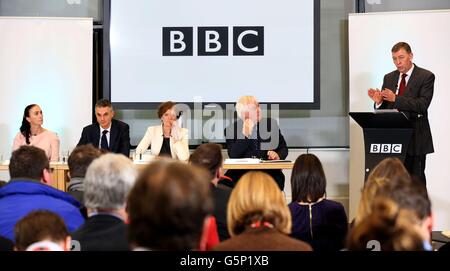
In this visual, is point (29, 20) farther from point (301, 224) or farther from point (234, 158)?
point (301, 224)

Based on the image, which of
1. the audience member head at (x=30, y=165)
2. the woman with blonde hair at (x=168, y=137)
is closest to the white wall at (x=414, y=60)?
the woman with blonde hair at (x=168, y=137)

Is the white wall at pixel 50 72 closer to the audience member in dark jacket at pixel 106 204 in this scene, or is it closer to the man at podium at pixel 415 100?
the man at podium at pixel 415 100

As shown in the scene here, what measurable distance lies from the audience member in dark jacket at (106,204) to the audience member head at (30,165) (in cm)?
76

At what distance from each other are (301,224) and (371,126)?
2.23 m

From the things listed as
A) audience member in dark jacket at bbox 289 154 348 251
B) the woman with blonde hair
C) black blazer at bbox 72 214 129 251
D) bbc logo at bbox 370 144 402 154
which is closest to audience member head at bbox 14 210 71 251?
black blazer at bbox 72 214 129 251

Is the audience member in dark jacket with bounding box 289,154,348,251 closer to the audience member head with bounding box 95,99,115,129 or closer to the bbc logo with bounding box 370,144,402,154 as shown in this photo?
the bbc logo with bounding box 370,144,402,154

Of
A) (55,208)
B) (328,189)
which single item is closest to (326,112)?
(328,189)

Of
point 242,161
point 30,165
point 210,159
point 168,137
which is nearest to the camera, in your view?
point 30,165

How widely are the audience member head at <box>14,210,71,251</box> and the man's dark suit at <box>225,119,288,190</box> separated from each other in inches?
162

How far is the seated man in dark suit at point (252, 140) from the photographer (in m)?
6.24

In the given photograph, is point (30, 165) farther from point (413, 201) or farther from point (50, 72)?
point (50, 72)

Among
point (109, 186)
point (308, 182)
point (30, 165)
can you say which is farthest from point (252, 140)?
point (109, 186)

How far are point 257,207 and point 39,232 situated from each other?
2.50 feet

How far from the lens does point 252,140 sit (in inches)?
247
